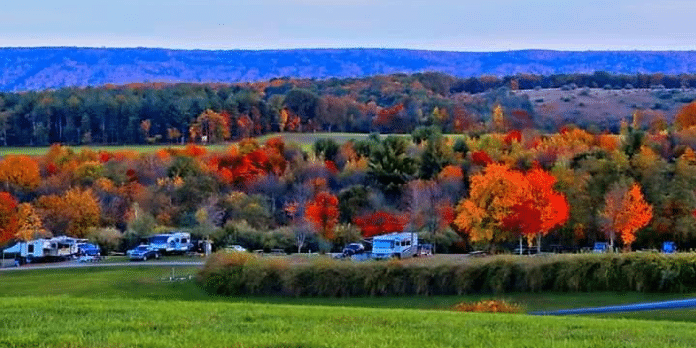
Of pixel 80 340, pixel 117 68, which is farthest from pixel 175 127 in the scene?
pixel 80 340

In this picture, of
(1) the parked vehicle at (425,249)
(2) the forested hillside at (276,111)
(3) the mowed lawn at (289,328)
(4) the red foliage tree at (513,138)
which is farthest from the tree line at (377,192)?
(3) the mowed lawn at (289,328)

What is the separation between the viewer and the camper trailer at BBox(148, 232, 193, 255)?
4950cm

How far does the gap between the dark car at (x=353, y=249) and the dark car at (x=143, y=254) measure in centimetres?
922

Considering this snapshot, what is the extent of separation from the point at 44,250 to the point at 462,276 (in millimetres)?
25001

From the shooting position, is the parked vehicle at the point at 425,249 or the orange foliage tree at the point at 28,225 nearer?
the parked vehicle at the point at 425,249

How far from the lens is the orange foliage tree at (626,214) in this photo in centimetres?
4672

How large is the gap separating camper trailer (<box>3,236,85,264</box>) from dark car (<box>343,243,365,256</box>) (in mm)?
13843

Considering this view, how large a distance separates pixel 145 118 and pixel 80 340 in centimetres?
8782

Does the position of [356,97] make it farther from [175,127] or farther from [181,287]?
[181,287]

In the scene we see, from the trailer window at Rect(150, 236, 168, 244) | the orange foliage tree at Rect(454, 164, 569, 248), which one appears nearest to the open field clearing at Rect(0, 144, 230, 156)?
the trailer window at Rect(150, 236, 168, 244)

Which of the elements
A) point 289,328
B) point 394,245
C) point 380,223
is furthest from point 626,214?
point 289,328

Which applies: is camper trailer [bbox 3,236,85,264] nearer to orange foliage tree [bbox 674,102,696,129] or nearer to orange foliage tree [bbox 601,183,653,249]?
orange foliage tree [bbox 601,183,653,249]

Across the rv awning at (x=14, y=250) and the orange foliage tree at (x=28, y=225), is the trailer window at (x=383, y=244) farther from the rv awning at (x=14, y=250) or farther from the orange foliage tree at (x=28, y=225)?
the orange foliage tree at (x=28, y=225)

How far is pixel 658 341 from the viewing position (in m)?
12.6
